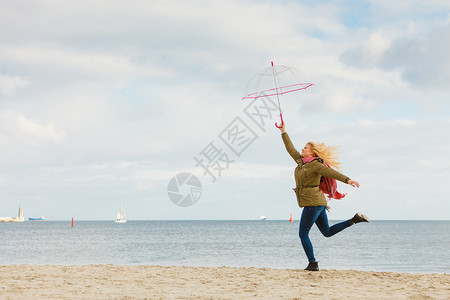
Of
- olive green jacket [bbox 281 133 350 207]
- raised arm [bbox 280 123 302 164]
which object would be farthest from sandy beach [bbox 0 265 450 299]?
raised arm [bbox 280 123 302 164]

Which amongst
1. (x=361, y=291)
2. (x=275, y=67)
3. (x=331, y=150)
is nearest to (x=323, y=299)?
(x=361, y=291)

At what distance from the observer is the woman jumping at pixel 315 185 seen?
7.95 metres

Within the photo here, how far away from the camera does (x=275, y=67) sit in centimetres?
873

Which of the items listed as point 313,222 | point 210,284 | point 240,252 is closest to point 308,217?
point 313,222

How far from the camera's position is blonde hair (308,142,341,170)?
26.9ft

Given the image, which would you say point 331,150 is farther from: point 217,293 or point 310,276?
point 217,293

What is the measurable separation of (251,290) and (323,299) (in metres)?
1.20

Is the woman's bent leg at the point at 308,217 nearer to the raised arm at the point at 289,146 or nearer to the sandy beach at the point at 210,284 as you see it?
the sandy beach at the point at 210,284

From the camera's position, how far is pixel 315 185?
26.3ft

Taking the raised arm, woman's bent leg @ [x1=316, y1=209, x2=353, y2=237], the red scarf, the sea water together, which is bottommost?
the sea water

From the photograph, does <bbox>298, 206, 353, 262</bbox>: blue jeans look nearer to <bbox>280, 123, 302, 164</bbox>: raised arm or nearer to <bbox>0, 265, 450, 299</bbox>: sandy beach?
<bbox>0, 265, 450, 299</bbox>: sandy beach

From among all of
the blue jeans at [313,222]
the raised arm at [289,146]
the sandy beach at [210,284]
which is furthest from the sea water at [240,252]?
the raised arm at [289,146]

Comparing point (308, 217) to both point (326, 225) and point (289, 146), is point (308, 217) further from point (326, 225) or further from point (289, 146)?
point (289, 146)

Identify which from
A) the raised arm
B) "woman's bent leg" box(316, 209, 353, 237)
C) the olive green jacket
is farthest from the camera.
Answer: the raised arm
